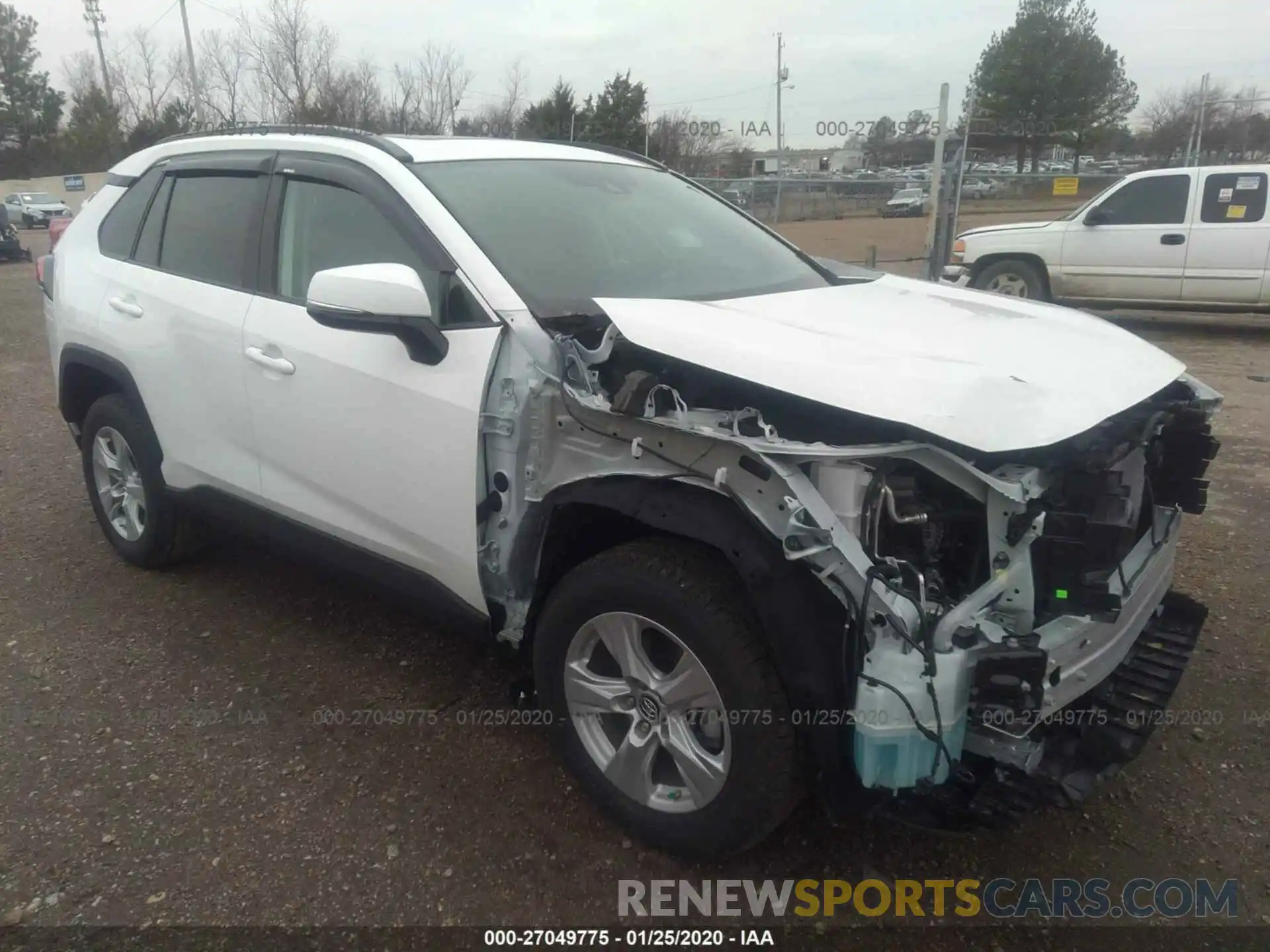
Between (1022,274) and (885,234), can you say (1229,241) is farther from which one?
(885,234)

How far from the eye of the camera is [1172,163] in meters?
26.4

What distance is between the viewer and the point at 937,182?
12.3m

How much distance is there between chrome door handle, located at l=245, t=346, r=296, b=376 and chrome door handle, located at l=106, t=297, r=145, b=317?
2.77 ft

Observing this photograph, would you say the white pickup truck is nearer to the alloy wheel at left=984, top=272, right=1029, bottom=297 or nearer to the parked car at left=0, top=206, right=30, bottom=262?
the alloy wheel at left=984, top=272, right=1029, bottom=297

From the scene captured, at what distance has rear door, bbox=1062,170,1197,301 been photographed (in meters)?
10.4

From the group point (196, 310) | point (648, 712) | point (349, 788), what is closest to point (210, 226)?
point (196, 310)

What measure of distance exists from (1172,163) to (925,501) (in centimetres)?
2933

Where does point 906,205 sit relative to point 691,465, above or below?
above

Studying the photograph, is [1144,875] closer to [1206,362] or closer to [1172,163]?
[1206,362]

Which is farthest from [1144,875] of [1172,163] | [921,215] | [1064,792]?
[1172,163]

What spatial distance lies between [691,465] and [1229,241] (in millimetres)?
10179

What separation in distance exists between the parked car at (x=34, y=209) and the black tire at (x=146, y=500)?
113 ft

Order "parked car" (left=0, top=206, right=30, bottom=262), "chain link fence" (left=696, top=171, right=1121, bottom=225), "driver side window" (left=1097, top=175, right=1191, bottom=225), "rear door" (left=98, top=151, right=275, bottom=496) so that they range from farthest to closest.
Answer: "parked car" (left=0, top=206, right=30, bottom=262)
"chain link fence" (left=696, top=171, right=1121, bottom=225)
"driver side window" (left=1097, top=175, right=1191, bottom=225)
"rear door" (left=98, top=151, right=275, bottom=496)

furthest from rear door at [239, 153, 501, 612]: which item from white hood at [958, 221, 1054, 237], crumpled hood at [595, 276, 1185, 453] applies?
white hood at [958, 221, 1054, 237]
